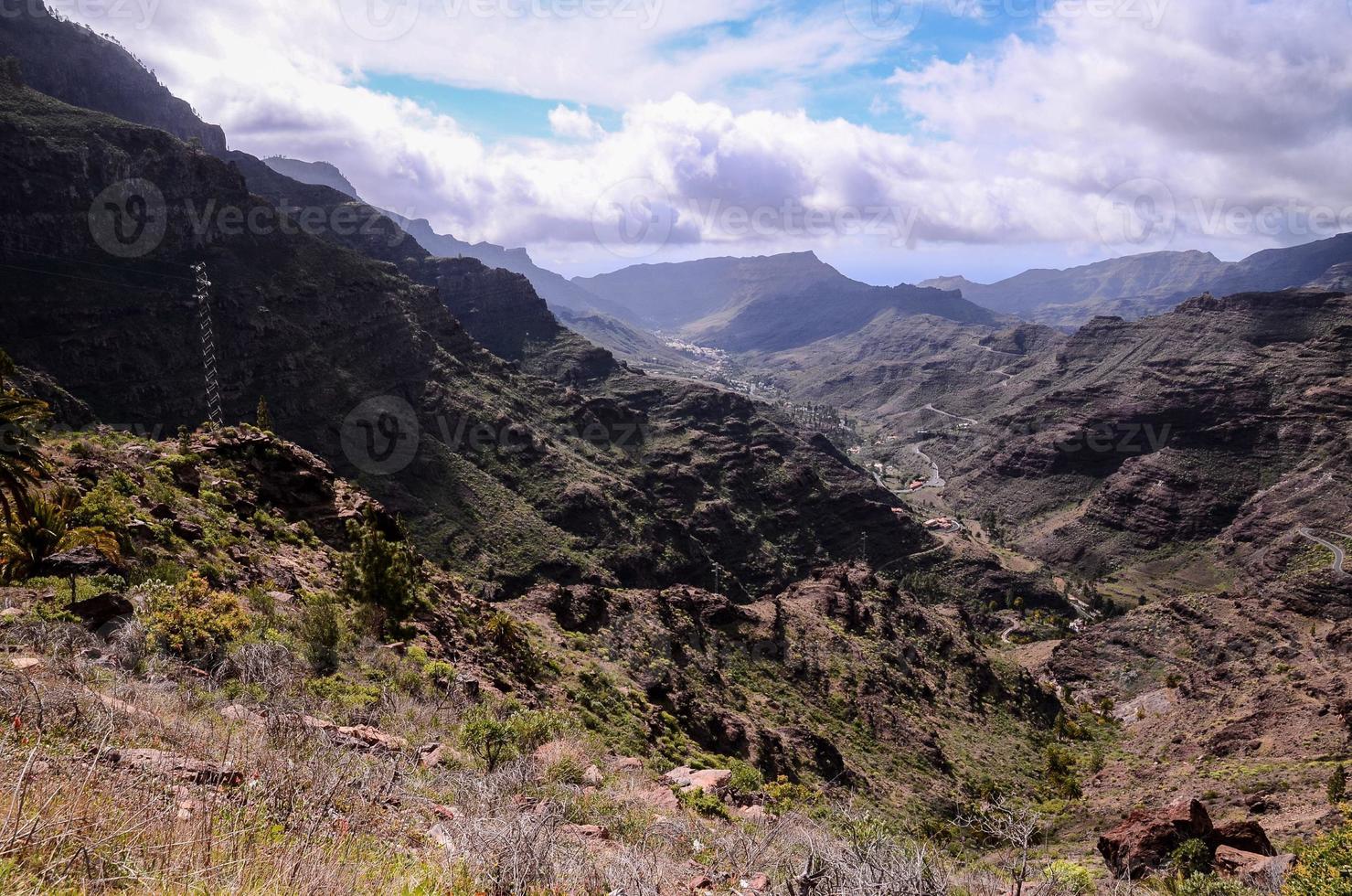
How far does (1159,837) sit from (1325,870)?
→ 7.03m

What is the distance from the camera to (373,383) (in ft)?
245

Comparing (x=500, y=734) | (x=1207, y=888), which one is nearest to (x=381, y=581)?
(x=500, y=734)

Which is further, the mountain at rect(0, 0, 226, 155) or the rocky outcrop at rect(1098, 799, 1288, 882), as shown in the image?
the mountain at rect(0, 0, 226, 155)

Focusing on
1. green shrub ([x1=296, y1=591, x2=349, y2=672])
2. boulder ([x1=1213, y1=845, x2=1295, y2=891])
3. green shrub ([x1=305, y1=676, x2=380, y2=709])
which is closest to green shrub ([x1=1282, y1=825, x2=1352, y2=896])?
boulder ([x1=1213, y1=845, x2=1295, y2=891])

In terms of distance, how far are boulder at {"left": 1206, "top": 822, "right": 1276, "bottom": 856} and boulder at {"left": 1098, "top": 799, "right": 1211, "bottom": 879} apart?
0.78 metres

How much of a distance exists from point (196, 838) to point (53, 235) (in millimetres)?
85056

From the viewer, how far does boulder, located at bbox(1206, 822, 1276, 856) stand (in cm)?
1449

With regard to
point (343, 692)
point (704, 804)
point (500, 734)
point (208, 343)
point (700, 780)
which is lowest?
point (700, 780)

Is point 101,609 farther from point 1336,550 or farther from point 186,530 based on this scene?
point 1336,550

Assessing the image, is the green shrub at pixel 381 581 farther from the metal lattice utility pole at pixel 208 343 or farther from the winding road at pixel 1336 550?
the winding road at pixel 1336 550

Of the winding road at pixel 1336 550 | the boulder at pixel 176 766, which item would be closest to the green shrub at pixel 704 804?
the boulder at pixel 176 766

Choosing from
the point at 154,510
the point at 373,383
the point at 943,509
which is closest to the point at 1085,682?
the point at 154,510

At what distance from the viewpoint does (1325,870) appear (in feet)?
27.0

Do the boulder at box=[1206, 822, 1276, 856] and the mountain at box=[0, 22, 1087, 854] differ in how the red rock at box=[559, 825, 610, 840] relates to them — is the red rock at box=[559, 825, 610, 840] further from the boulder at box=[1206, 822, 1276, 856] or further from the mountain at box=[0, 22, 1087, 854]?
the boulder at box=[1206, 822, 1276, 856]
